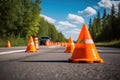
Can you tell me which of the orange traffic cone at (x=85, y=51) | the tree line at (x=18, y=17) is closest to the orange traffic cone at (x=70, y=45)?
the orange traffic cone at (x=85, y=51)

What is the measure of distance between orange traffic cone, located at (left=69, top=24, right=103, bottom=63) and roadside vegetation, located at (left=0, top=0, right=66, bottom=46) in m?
43.6

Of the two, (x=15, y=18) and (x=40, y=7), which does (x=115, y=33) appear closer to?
(x=40, y=7)

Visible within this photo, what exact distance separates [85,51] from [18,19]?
6138 cm

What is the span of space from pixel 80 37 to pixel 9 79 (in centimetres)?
578

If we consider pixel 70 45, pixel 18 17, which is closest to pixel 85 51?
pixel 70 45

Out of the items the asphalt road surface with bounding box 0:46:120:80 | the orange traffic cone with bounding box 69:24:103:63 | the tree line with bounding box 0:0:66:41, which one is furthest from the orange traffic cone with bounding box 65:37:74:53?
the tree line with bounding box 0:0:66:41

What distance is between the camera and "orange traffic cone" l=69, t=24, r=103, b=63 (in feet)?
39.2

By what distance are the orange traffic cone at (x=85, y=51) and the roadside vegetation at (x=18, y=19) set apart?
43.6 m

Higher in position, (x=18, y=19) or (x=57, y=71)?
(x=18, y=19)

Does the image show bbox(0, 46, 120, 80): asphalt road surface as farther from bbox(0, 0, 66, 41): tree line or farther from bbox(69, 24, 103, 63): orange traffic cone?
bbox(0, 0, 66, 41): tree line

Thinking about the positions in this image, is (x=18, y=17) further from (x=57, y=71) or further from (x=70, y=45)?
(x=57, y=71)

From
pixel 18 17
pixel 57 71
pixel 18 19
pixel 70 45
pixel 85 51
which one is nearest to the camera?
pixel 57 71

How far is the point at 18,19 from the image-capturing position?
7250 centimetres

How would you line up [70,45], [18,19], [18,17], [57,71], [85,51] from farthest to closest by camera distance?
[18,19] < [18,17] < [70,45] < [85,51] < [57,71]
